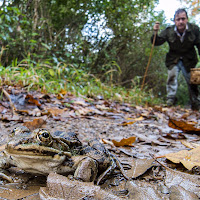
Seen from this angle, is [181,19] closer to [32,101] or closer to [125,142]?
[32,101]

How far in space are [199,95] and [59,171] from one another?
7.95 metres

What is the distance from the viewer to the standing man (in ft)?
23.8

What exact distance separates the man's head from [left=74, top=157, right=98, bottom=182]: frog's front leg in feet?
24.2

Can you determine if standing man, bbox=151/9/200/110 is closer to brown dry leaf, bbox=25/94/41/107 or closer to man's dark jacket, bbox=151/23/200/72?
man's dark jacket, bbox=151/23/200/72

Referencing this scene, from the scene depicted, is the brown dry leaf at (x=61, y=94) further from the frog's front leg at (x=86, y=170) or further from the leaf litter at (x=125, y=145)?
the frog's front leg at (x=86, y=170)

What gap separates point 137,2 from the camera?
8.84 m

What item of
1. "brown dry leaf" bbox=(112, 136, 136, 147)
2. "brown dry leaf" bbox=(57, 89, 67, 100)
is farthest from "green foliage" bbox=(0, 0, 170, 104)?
"brown dry leaf" bbox=(112, 136, 136, 147)

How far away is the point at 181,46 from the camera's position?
754cm

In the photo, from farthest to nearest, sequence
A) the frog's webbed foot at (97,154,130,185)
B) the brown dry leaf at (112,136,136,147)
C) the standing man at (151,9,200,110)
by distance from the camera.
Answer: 1. the standing man at (151,9,200,110)
2. the brown dry leaf at (112,136,136,147)
3. the frog's webbed foot at (97,154,130,185)

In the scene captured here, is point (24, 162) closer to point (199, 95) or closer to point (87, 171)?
point (87, 171)

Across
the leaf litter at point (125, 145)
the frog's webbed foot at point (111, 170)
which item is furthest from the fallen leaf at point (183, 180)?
the frog's webbed foot at point (111, 170)

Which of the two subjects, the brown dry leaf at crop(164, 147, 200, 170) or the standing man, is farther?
the standing man

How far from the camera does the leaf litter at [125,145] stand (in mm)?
1113

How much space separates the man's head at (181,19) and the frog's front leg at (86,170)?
7380 mm
